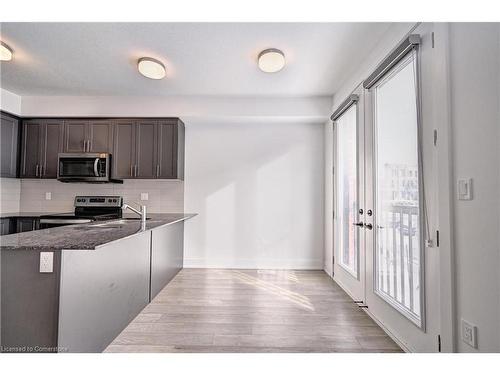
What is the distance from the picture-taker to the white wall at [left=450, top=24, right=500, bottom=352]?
4.27 ft

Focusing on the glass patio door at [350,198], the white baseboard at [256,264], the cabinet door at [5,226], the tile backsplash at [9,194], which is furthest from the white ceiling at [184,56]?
the white baseboard at [256,264]

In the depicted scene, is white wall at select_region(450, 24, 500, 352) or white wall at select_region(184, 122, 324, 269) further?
white wall at select_region(184, 122, 324, 269)

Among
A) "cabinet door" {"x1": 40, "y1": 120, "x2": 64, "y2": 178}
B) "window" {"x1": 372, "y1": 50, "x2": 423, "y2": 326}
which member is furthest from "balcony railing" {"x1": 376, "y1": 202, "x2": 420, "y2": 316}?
"cabinet door" {"x1": 40, "y1": 120, "x2": 64, "y2": 178}

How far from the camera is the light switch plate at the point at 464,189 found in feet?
4.71

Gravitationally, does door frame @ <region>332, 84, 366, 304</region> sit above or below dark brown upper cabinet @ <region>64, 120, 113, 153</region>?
below

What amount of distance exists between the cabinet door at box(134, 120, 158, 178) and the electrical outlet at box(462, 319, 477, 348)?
12.2ft

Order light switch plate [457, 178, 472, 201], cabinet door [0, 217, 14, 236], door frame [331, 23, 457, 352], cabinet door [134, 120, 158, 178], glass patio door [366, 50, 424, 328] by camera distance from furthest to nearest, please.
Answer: cabinet door [134, 120, 158, 178], cabinet door [0, 217, 14, 236], glass patio door [366, 50, 424, 328], door frame [331, 23, 457, 352], light switch plate [457, 178, 472, 201]

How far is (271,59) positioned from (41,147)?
3.65m

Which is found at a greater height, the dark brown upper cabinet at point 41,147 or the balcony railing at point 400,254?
the dark brown upper cabinet at point 41,147

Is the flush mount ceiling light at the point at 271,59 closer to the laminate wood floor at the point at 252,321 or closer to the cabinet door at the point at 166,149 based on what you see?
the cabinet door at the point at 166,149

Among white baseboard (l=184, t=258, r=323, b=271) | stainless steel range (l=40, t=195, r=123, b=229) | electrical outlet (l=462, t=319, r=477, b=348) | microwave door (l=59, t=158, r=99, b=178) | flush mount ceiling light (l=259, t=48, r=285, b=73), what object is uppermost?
flush mount ceiling light (l=259, t=48, r=285, b=73)

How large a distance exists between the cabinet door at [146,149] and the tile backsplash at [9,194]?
1974 mm

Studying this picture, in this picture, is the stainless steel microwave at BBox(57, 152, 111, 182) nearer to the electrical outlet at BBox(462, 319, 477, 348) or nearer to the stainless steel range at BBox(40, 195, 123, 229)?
the stainless steel range at BBox(40, 195, 123, 229)
